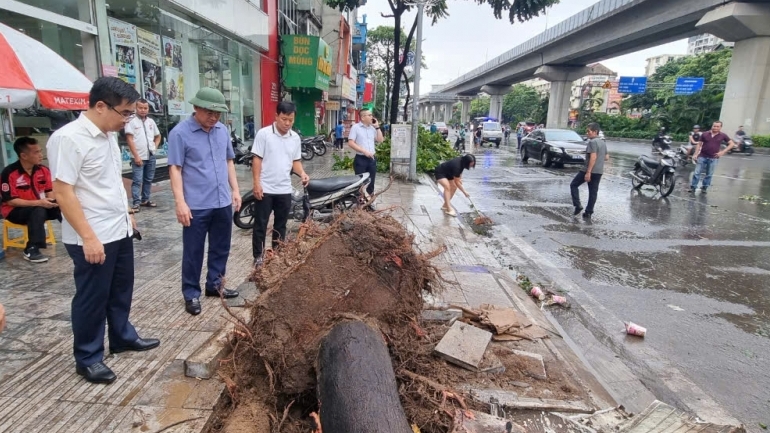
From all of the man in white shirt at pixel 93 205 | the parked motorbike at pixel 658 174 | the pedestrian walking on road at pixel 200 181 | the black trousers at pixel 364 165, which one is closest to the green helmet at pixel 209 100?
the pedestrian walking on road at pixel 200 181

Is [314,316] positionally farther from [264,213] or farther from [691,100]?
[691,100]

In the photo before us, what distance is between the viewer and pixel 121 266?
2.95m

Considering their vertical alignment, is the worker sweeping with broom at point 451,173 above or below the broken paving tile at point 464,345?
above

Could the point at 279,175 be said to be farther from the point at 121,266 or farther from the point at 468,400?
the point at 468,400

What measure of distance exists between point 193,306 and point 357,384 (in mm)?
2095

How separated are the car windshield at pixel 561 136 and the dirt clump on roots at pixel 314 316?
16520 millimetres

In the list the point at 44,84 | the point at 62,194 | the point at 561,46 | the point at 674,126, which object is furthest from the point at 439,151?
the point at 674,126

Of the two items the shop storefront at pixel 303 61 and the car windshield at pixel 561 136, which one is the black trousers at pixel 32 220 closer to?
the shop storefront at pixel 303 61

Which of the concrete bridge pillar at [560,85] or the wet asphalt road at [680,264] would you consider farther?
the concrete bridge pillar at [560,85]

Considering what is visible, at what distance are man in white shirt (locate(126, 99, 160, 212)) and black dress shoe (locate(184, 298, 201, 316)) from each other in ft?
12.5

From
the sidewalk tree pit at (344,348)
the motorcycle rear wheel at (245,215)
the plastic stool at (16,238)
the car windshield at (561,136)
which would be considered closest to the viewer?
the sidewalk tree pit at (344,348)

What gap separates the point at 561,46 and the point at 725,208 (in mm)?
27380

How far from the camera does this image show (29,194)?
479 centimetres

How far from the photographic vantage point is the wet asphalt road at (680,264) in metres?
3.73
